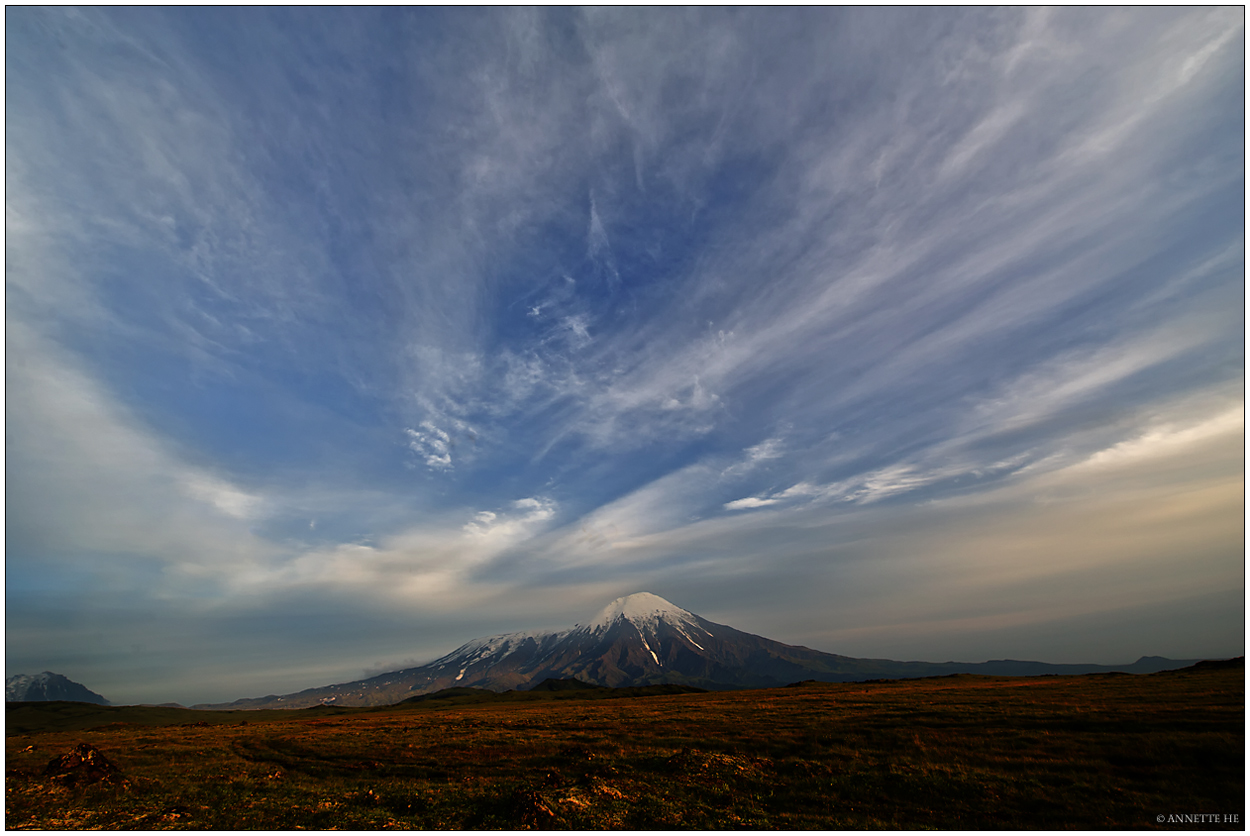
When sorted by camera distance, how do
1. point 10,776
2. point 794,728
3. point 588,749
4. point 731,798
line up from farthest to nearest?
1. point 794,728
2. point 588,749
3. point 10,776
4. point 731,798

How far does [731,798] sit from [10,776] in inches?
1995

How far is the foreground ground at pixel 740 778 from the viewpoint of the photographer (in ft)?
82.1

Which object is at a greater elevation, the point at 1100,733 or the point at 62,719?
the point at 1100,733

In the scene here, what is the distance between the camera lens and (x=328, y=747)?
Answer: 51031 mm

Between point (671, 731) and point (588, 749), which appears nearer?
point (588, 749)

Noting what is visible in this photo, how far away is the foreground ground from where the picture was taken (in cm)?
2503

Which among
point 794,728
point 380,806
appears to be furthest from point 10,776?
point 794,728

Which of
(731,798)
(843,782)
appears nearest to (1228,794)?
(843,782)

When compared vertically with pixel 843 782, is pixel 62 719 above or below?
below

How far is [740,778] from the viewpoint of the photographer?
3138 cm

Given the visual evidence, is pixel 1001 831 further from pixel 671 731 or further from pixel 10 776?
pixel 10 776

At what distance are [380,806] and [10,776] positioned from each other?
30423 millimetres

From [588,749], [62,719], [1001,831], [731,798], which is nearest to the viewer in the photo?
Answer: [1001,831]

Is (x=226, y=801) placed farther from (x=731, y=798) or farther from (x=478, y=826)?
(x=731, y=798)
